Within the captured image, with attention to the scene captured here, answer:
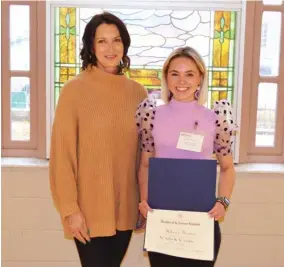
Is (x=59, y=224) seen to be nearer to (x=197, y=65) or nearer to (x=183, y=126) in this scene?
(x=183, y=126)

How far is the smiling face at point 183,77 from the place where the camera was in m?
1.68

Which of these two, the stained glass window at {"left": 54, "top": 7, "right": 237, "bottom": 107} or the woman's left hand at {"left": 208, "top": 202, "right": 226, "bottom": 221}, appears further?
the stained glass window at {"left": 54, "top": 7, "right": 237, "bottom": 107}

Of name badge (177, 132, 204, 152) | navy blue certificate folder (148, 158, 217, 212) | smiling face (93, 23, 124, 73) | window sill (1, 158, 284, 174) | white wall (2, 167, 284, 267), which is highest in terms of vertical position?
smiling face (93, 23, 124, 73)

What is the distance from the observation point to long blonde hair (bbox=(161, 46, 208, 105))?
169cm

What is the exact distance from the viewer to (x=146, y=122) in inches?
68.8

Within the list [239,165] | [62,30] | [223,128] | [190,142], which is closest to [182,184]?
[190,142]

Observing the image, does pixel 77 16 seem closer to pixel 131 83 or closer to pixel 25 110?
pixel 25 110

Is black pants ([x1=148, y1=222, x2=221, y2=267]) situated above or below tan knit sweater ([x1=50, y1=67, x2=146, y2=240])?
below

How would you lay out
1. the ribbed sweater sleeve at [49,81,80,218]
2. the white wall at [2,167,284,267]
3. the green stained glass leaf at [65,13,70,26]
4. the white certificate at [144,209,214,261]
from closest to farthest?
the white certificate at [144,209,214,261]
the ribbed sweater sleeve at [49,81,80,218]
the white wall at [2,167,284,267]
the green stained glass leaf at [65,13,70,26]

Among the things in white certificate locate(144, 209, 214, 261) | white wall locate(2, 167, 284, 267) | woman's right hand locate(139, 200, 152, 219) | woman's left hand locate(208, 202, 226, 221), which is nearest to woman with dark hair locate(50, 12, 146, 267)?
woman's right hand locate(139, 200, 152, 219)

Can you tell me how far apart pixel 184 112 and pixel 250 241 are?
1.47 metres

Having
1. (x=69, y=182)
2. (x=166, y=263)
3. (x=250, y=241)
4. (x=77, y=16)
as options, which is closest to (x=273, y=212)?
(x=250, y=241)

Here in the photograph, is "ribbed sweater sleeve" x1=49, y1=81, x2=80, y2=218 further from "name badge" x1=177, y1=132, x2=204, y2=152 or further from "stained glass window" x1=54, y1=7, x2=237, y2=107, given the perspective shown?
"stained glass window" x1=54, y1=7, x2=237, y2=107

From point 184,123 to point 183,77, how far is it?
18 cm
